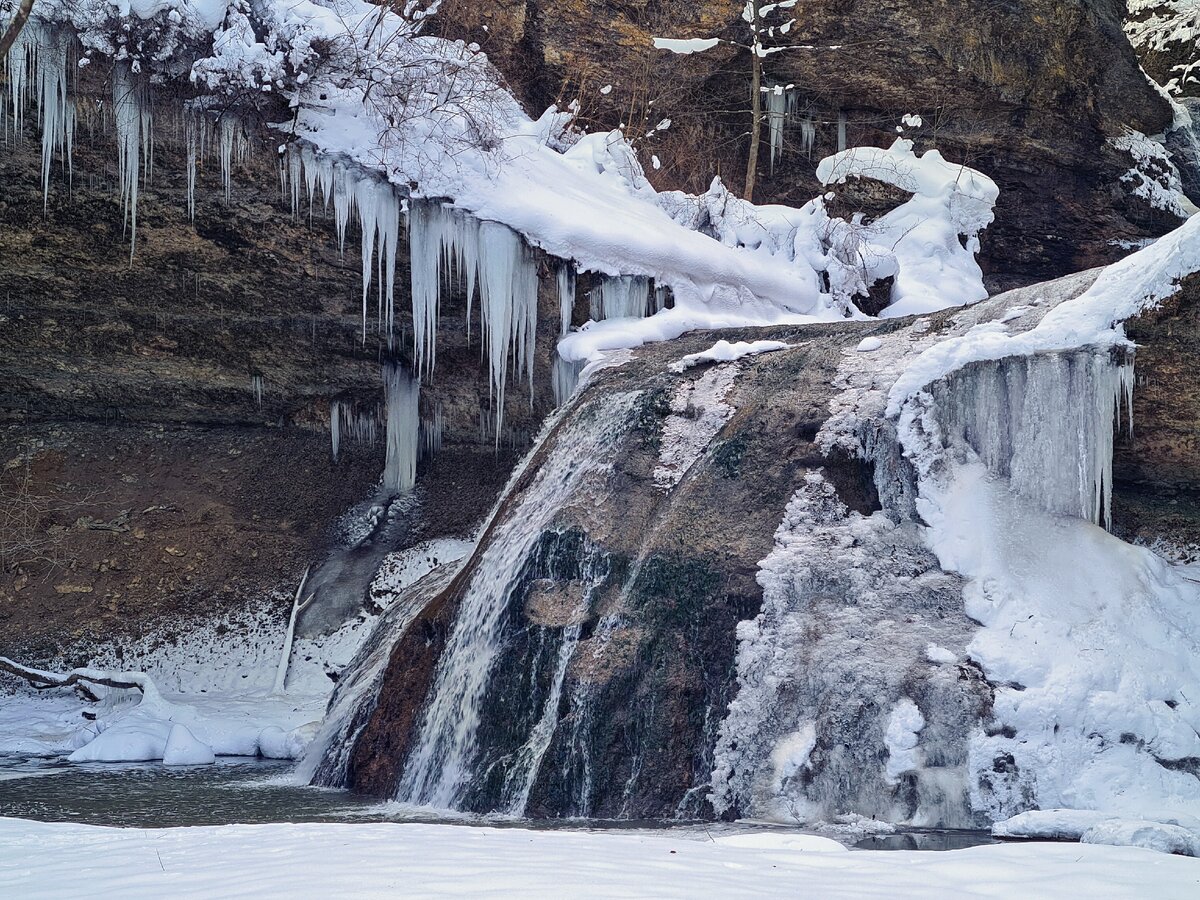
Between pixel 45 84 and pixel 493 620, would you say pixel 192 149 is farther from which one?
pixel 493 620

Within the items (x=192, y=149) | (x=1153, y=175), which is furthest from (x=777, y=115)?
(x=192, y=149)

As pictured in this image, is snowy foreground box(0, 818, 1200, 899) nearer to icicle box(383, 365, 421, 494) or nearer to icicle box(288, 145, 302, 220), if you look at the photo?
icicle box(288, 145, 302, 220)

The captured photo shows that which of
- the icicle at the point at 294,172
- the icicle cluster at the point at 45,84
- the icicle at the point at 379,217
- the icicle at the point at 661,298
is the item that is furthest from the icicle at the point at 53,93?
the icicle at the point at 661,298

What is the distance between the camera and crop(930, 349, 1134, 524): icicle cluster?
6961 mm

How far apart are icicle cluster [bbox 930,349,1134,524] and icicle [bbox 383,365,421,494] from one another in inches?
279

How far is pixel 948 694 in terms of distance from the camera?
595cm

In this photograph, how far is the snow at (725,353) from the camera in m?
8.71

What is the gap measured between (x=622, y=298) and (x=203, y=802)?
6059 mm

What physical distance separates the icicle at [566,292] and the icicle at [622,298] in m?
0.22

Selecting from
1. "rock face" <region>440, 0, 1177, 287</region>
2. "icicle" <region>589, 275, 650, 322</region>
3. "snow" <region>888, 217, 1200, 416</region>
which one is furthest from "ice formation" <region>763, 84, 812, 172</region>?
"snow" <region>888, 217, 1200, 416</region>

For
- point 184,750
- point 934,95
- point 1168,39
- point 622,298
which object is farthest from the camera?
point 1168,39

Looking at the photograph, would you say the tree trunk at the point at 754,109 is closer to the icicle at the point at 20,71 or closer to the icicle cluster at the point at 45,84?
the icicle cluster at the point at 45,84

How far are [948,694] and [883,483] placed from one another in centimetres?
176

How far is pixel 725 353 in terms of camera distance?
8727 mm
